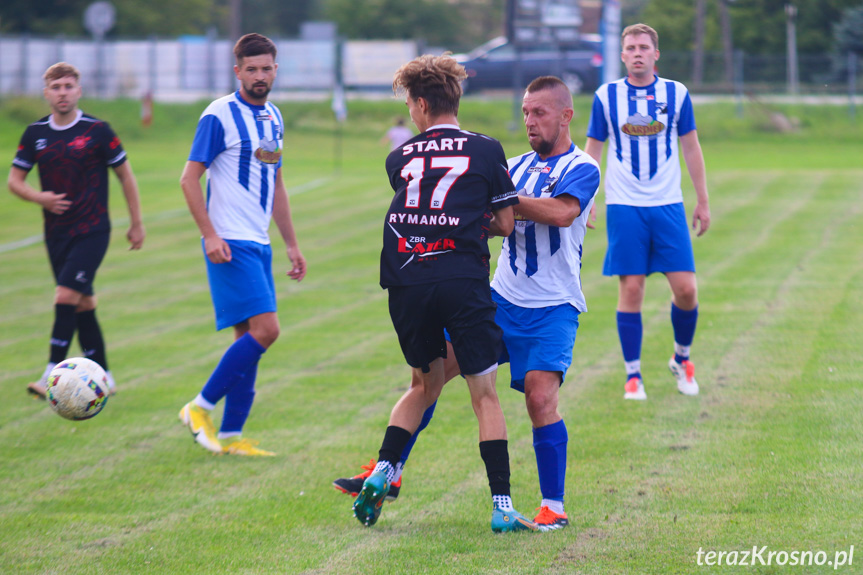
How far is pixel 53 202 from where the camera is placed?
6.69 m

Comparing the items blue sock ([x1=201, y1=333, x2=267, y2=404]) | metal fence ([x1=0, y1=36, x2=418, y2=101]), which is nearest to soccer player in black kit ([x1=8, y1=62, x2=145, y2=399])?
blue sock ([x1=201, y1=333, x2=267, y2=404])

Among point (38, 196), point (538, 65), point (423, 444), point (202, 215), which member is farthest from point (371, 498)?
point (538, 65)

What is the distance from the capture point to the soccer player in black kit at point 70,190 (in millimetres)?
6758

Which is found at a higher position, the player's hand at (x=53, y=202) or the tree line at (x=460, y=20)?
the tree line at (x=460, y=20)

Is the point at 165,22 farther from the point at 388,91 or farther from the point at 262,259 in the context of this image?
the point at 262,259

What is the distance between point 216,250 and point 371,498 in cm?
A: 188

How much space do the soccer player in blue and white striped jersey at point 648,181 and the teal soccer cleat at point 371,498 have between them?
2768 millimetres

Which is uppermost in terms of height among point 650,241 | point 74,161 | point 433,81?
point 433,81

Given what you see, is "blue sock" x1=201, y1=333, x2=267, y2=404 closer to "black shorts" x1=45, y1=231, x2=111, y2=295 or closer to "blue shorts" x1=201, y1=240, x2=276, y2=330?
"blue shorts" x1=201, y1=240, x2=276, y2=330

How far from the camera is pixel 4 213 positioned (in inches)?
741

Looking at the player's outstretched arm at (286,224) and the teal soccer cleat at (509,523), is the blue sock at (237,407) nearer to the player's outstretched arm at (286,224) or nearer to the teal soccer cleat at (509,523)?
the player's outstretched arm at (286,224)

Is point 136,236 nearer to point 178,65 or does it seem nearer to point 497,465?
point 497,465

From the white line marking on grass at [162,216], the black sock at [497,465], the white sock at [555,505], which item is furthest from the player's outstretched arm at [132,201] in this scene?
the white line marking on grass at [162,216]

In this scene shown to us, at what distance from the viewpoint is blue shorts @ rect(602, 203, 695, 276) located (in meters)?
6.48
